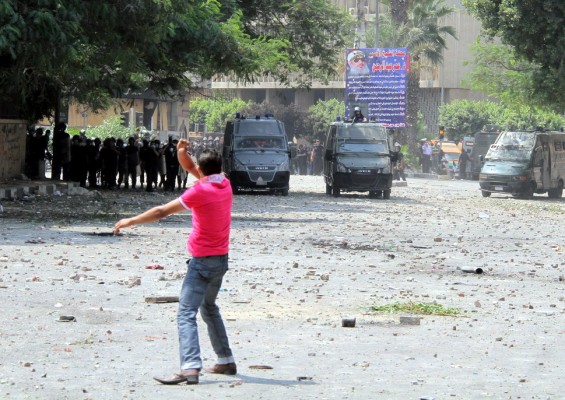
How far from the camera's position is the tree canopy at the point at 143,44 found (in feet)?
77.3

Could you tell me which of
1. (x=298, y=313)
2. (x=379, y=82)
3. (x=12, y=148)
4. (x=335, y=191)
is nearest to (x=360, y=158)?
(x=335, y=191)

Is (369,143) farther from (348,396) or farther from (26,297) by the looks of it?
(348,396)

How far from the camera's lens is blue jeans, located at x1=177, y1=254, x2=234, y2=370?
8.28 m

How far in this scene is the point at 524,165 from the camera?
143ft

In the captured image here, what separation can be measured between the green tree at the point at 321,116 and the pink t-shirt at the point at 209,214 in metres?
80.5

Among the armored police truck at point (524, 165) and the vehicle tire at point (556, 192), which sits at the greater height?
the armored police truck at point (524, 165)

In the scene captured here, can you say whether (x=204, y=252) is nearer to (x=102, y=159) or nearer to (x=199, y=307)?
(x=199, y=307)

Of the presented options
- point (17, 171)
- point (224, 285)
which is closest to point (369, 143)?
point (17, 171)

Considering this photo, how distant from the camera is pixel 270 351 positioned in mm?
9719

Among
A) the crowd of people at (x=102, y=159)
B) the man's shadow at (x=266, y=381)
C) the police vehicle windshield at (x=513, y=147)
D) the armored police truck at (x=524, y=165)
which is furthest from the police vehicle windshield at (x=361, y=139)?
the man's shadow at (x=266, y=381)

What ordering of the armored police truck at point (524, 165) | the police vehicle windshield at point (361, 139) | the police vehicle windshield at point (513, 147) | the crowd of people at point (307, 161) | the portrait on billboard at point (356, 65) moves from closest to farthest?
the police vehicle windshield at point (361, 139), the armored police truck at point (524, 165), the police vehicle windshield at point (513, 147), the portrait on billboard at point (356, 65), the crowd of people at point (307, 161)

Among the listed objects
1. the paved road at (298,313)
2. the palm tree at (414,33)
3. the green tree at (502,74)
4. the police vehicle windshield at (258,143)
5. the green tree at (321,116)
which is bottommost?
the paved road at (298,313)

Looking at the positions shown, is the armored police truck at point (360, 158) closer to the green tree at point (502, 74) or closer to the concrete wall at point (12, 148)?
the concrete wall at point (12, 148)

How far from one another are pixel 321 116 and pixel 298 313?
3108 inches
